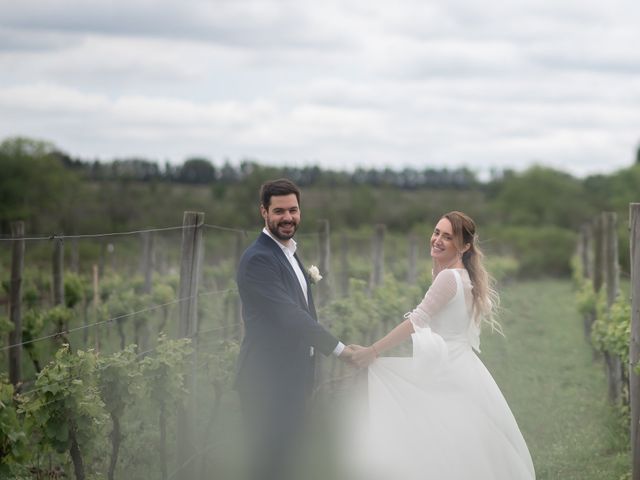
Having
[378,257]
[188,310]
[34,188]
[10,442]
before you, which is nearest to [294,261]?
[188,310]

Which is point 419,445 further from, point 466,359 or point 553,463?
point 553,463

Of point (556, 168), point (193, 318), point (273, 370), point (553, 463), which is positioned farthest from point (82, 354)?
point (556, 168)

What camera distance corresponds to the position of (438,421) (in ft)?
17.2

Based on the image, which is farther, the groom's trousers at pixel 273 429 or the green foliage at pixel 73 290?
the green foliage at pixel 73 290

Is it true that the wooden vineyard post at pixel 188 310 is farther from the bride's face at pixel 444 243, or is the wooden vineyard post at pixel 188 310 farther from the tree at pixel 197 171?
the tree at pixel 197 171

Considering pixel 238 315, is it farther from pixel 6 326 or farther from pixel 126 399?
pixel 126 399

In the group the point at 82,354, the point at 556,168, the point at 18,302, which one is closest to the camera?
the point at 82,354

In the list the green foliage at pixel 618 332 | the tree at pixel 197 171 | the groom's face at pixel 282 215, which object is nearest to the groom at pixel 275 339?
the groom's face at pixel 282 215

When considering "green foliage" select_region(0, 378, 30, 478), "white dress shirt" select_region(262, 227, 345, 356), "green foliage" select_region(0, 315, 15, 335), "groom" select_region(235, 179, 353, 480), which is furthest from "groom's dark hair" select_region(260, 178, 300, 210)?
"green foliage" select_region(0, 315, 15, 335)

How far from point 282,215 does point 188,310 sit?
1586 mm

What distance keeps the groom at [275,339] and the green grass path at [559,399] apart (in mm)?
2570

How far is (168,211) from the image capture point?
65.4 m

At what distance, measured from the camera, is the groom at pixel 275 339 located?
505 cm

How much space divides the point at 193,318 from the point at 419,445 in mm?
1903
